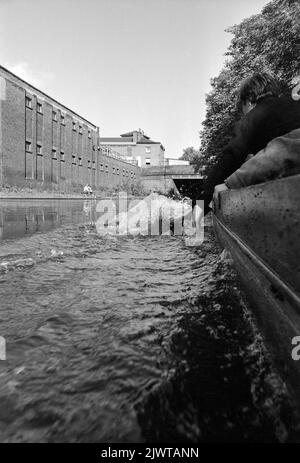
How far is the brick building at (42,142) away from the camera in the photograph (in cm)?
2430

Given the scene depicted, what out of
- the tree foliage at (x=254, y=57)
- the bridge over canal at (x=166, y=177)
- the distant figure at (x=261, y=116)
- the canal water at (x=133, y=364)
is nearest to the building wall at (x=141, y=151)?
the bridge over canal at (x=166, y=177)

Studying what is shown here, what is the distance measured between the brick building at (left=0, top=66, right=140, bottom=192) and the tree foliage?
14.1m

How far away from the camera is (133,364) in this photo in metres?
1.32

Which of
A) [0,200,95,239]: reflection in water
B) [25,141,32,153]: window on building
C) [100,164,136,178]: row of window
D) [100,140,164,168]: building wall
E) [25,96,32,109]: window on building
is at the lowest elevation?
[0,200,95,239]: reflection in water

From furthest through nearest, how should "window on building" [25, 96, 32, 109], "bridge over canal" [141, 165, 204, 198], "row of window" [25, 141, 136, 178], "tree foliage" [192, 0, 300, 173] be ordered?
1. "bridge over canal" [141, 165, 204, 198]
2. "row of window" [25, 141, 136, 178]
3. "window on building" [25, 96, 32, 109]
4. "tree foliage" [192, 0, 300, 173]

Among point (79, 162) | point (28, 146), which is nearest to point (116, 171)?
point (79, 162)

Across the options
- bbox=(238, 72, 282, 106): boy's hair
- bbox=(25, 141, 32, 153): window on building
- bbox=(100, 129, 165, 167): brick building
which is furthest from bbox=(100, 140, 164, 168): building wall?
bbox=(238, 72, 282, 106): boy's hair

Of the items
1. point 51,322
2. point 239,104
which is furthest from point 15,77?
point 51,322

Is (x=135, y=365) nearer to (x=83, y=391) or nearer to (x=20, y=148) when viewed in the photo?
(x=83, y=391)

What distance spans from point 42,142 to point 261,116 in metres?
29.1

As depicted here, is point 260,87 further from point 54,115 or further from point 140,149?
point 140,149

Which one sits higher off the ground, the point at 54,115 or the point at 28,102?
the point at 54,115

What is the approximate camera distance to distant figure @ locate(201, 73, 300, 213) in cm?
250

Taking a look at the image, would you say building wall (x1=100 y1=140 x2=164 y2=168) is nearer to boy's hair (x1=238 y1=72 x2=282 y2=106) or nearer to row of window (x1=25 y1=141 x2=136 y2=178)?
row of window (x1=25 y1=141 x2=136 y2=178)
